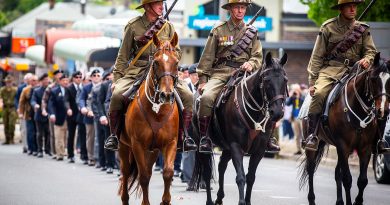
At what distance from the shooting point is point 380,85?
14664mm

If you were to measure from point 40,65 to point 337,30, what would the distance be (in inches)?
1784

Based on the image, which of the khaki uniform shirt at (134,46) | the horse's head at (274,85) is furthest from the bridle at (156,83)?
the horse's head at (274,85)

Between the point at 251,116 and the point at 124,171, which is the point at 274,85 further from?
the point at 124,171

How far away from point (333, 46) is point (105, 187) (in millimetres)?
5749

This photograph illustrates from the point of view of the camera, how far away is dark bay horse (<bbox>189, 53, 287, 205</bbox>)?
14.1 meters

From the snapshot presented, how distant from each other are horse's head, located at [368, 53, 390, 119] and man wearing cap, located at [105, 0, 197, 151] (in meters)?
2.39

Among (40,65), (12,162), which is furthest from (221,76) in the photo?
(40,65)

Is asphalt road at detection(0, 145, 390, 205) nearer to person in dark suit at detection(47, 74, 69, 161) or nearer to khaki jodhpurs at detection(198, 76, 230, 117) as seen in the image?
person in dark suit at detection(47, 74, 69, 161)

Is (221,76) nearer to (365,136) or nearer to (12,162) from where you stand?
(365,136)

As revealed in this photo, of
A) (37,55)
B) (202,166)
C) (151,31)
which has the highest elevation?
(151,31)

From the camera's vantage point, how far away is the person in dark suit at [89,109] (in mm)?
25589

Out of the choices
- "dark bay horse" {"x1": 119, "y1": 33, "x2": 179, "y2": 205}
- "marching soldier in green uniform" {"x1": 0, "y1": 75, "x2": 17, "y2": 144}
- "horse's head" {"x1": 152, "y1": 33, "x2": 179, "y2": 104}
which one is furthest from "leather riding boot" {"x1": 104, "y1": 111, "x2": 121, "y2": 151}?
"marching soldier in green uniform" {"x1": 0, "y1": 75, "x2": 17, "y2": 144}

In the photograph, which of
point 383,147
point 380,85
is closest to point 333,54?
point 380,85

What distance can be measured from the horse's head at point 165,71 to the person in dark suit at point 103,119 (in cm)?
935
